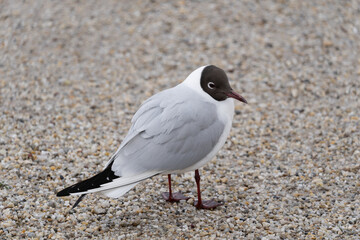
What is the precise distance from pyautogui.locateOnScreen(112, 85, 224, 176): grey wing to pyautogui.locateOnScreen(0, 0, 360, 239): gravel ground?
497 millimetres

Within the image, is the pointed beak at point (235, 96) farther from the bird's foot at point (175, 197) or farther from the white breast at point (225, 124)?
the bird's foot at point (175, 197)

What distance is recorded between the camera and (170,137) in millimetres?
3783

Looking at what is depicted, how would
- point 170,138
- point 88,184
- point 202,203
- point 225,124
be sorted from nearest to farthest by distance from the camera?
point 88,184 → point 170,138 → point 225,124 → point 202,203

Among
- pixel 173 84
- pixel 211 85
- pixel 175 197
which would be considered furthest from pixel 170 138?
pixel 173 84

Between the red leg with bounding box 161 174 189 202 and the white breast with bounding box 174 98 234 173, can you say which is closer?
the white breast with bounding box 174 98 234 173

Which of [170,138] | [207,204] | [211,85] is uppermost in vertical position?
[211,85]

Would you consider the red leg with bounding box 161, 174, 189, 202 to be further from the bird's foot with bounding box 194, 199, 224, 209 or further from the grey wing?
the grey wing

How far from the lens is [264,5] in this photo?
24.5ft

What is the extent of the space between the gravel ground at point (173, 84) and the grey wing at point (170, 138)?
1.63 feet

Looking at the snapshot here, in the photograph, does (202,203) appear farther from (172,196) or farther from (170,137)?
(170,137)

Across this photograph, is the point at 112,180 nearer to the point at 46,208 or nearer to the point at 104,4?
the point at 46,208

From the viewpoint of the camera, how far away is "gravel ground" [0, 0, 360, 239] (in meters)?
3.97

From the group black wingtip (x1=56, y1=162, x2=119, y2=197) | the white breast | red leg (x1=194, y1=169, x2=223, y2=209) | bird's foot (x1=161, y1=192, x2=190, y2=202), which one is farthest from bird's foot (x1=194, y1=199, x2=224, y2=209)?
black wingtip (x1=56, y1=162, x2=119, y2=197)

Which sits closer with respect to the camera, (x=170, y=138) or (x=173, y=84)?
(x=170, y=138)
